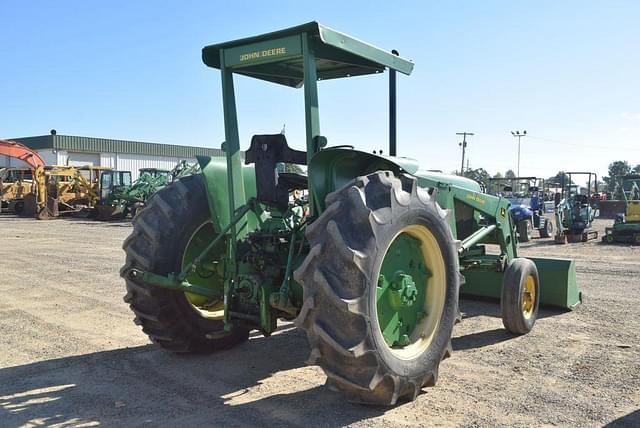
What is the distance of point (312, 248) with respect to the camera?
363 cm

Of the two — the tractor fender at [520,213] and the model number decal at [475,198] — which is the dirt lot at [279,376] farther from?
the tractor fender at [520,213]

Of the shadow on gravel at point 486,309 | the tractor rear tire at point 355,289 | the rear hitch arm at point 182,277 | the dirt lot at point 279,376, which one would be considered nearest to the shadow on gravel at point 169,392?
the dirt lot at point 279,376

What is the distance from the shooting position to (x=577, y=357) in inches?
211

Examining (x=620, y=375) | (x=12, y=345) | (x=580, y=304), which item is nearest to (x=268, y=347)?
(x=12, y=345)

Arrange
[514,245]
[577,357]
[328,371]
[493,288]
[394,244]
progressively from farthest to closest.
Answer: [493,288], [514,245], [577,357], [394,244], [328,371]

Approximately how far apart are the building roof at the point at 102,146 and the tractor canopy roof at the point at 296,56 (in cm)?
4087

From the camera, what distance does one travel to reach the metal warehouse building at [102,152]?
160 ft

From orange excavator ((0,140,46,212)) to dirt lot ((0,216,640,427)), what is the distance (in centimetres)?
2368

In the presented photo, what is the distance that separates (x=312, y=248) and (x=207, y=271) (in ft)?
6.73

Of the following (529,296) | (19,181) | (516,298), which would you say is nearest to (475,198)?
(516,298)

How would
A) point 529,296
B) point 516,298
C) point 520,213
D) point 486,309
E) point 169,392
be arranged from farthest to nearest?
point 520,213, point 486,309, point 529,296, point 516,298, point 169,392

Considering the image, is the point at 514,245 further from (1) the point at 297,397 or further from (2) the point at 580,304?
(1) the point at 297,397

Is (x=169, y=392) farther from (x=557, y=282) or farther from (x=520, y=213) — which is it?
(x=520, y=213)

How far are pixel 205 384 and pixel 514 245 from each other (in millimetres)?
4275
